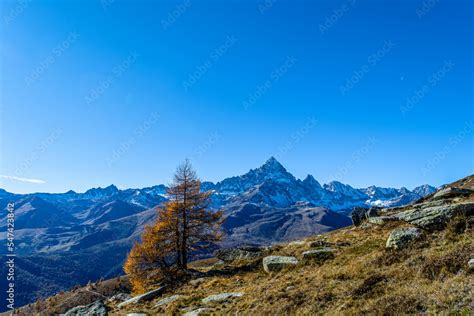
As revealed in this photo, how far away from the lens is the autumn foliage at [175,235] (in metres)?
34.3

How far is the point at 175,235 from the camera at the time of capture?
3528 cm

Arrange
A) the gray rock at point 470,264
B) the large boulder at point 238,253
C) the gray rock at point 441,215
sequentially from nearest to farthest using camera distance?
the gray rock at point 470,264, the gray rock at point 441,215, the large boulder at point 238,253

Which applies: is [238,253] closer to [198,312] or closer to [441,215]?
[198,312]

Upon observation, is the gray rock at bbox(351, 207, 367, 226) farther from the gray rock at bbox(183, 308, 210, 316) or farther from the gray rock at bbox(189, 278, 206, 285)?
the gray rock at bbox(183, 308, 210, 316)

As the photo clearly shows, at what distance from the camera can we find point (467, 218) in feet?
56.7

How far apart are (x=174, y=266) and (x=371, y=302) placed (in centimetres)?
Answer: 2825

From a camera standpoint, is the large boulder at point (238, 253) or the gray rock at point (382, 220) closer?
the gray rock at point (382, 220)

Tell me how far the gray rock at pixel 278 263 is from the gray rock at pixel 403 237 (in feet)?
20.5

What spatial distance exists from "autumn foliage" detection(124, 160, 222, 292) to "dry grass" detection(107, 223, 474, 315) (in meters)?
14.0

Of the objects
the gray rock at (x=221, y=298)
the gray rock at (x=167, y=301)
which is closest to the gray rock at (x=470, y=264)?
the gray rock at (x=221, y=298)

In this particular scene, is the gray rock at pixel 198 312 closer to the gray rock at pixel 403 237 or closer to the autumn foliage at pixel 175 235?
the gray rock at pixel 403 237

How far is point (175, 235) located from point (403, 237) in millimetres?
23609

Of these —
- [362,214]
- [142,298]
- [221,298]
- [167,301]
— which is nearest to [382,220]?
[362,214]

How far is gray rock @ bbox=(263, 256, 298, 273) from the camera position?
21.8 m
